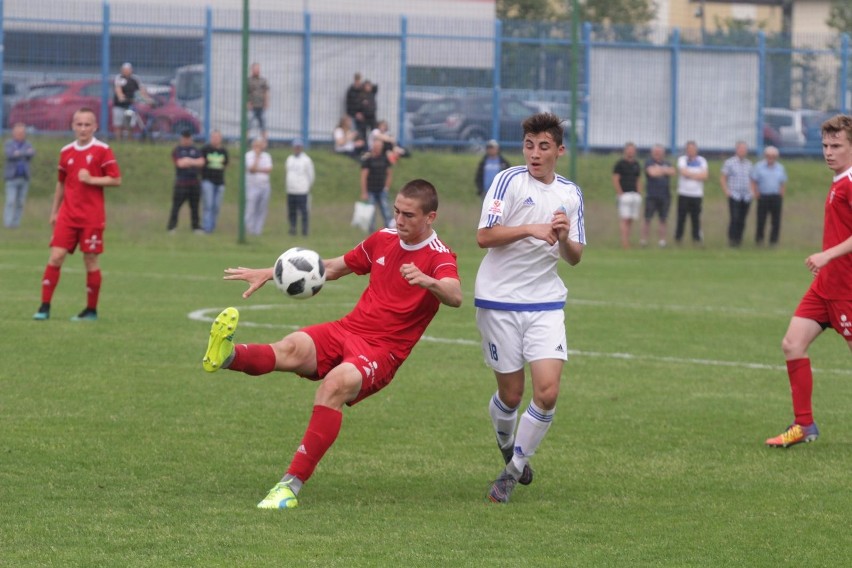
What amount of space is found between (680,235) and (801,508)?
1923 centimetres

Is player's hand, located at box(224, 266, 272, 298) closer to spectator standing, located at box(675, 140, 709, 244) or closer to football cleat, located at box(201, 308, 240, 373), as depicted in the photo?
football cleat, located at box(201, 308, 240, 373)

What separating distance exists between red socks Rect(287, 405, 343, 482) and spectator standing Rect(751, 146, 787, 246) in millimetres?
20136

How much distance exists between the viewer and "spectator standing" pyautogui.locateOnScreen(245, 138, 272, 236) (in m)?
24.5

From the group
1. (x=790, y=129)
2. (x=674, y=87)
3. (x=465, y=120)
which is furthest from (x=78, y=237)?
(x=790, y=129)

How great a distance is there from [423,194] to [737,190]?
65.3 feet

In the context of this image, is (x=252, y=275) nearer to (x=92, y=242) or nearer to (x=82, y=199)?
(x=92, y=242)

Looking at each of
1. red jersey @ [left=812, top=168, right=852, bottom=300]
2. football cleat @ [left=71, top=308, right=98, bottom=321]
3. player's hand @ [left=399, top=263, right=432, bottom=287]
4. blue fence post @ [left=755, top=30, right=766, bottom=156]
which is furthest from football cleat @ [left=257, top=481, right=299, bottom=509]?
blue fence post @ [left=755, top=30, right=766, bottom=156]

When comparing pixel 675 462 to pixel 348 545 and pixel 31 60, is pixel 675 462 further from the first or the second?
pixel 31 60

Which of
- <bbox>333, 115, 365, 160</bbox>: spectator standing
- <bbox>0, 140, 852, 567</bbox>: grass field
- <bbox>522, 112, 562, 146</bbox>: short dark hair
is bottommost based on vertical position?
<bbox>0, 140, 852, 567</bbox>: grass field

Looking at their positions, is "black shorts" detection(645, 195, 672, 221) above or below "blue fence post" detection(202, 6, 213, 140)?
below

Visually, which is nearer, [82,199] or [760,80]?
[82,199]

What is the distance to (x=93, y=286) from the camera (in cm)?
1334

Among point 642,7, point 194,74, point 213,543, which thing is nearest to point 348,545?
point 213,543

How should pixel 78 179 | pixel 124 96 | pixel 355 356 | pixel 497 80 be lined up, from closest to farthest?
pixel 355 356 → pixel 78 179 → pixel 124 96 → pixel 497 80
